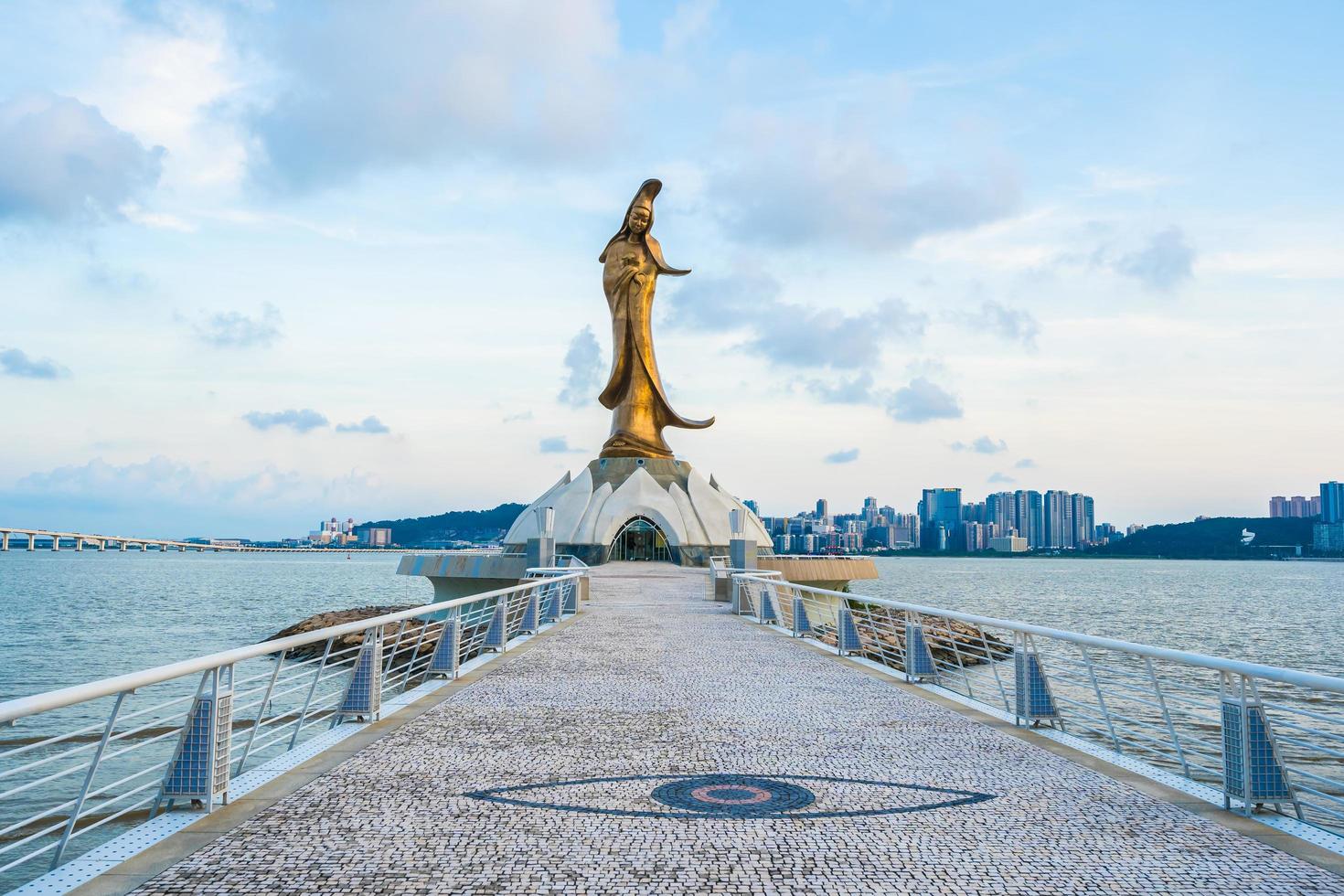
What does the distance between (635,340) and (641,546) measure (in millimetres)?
8826

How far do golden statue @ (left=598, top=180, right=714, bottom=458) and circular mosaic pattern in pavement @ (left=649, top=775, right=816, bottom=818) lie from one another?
3642 centimetres

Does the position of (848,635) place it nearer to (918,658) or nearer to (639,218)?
(918,658)

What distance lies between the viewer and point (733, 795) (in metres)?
5.79

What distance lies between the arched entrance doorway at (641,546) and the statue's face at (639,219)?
41.3 feet

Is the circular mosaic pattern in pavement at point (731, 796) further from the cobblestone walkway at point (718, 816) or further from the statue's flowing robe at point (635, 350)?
the statue's flowing robe at point (635, 350)

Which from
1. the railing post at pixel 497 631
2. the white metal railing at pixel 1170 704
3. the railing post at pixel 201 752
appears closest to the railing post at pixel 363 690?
the railing post at pixel 201 752

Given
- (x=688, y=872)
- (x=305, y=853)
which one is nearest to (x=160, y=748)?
(x=305, y=853)

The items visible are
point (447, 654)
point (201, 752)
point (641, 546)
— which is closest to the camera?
point (201, 752)

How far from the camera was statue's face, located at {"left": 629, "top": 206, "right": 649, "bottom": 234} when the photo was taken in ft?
140

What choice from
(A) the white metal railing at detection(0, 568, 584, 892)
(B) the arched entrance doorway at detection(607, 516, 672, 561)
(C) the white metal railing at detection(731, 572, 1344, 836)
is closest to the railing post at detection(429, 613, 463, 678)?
(A) the white metal railing at detection(0, 568, 584, 892)

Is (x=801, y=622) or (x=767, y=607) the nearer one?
(x=801, y=622)

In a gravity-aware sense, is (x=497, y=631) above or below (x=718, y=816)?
above

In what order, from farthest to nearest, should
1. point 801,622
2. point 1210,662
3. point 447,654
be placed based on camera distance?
point 801,622, point 447,654, point 1210,662

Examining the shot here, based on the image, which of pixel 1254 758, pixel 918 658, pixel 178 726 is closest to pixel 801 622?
pixel 918 658
